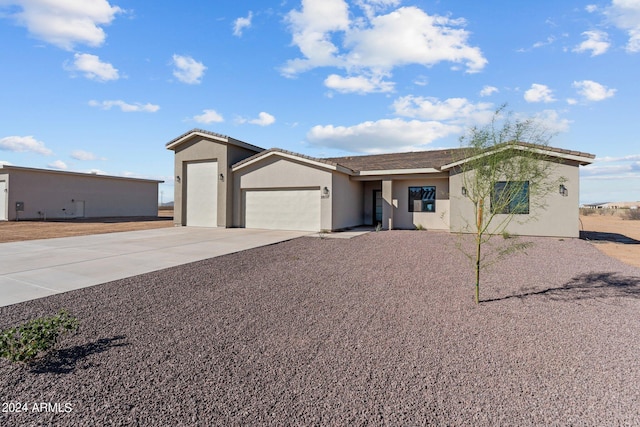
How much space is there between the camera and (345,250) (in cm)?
1045

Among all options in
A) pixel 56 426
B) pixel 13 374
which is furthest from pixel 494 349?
pixel 13 374

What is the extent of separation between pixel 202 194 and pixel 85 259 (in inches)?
425

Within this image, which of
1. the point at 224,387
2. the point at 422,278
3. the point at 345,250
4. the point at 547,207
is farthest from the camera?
the point at 547,207

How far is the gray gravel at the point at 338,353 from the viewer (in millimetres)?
2830

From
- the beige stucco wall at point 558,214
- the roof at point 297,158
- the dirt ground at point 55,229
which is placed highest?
the roof at point 297,158

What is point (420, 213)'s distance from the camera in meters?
16.9

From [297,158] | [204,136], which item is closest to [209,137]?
[204,136]

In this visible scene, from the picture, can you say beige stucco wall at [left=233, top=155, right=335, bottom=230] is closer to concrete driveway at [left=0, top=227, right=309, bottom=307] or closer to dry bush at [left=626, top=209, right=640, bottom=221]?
concrete driveway at [left=0, top=227, right=309, bottom=307]

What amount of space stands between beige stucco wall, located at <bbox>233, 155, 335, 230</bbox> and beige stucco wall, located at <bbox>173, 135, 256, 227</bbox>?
1.52 feet

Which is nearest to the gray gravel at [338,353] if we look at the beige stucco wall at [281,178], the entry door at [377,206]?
the beige stucco wall at [281,178]

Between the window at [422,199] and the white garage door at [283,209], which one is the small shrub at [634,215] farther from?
the white garage door at [283,209]

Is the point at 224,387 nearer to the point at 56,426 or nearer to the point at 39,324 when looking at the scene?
the point at 56,426

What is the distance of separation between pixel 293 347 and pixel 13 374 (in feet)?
9.42

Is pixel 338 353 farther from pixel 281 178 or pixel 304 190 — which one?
pixel 281 178
